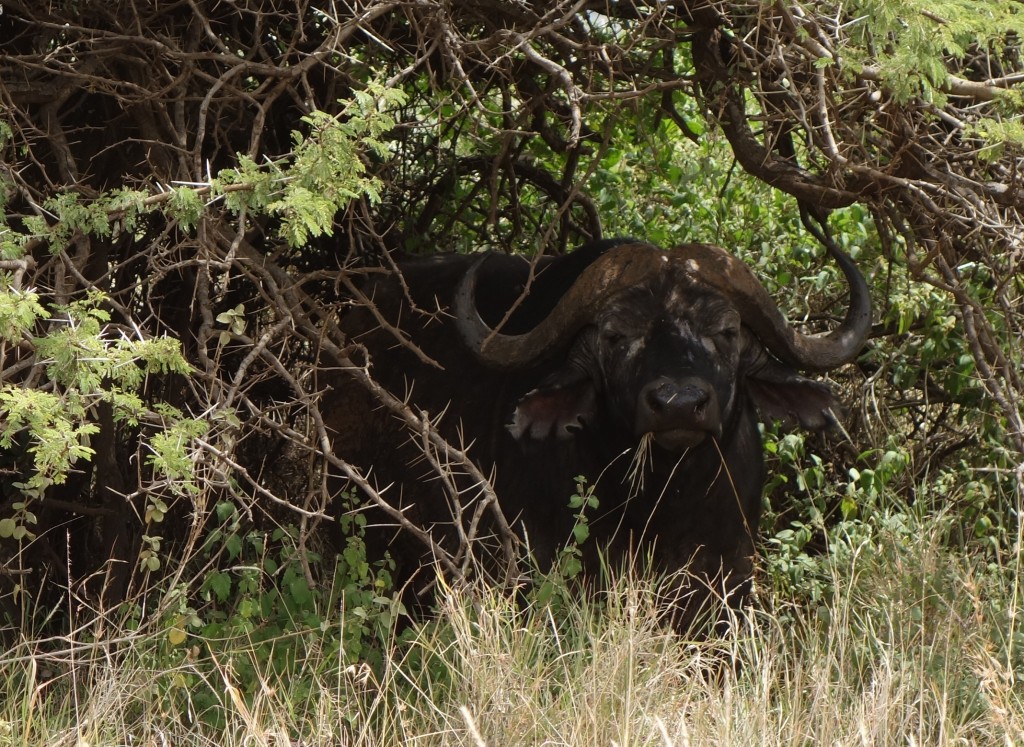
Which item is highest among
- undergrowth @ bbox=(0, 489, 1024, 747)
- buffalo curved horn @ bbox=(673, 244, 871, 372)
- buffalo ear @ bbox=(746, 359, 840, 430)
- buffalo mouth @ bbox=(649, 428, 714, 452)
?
buffalo curved horn @ bbox=(673, 244, 871, 372)

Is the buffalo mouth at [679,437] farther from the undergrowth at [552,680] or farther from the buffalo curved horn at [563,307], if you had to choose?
the buffalo curved horn at [563,307]

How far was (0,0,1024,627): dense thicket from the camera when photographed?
3.65 metres

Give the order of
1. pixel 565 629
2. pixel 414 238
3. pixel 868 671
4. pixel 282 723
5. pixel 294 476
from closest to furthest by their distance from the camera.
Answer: pixel 282 723 < pixel 868 671 < pixel 565 629 < pixel 294 476 < pixel 414 238

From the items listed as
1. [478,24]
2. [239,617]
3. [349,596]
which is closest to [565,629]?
[349,596]

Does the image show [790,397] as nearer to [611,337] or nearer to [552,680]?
[611,337]

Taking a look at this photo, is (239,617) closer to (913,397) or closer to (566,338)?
(566,338)

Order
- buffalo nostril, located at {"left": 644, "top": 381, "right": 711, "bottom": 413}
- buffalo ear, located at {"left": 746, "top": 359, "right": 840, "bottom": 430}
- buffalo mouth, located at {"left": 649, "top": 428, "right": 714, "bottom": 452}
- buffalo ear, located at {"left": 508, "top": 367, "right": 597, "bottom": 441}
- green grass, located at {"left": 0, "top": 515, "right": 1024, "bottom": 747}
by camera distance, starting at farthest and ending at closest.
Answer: buffalo ear, located at {"left": 746, "top": 359, "right": 840, "bottom": 430} < buffalo ear, located at {"left": 508, "top": 367, "right": 597, "bottom": 441} < buffalo mouth, located at {"left": 649, "top": 428, "right": 714, "bottom": 452} < buffalo nostril, located at {"left": 644, "top": 381, "right": 711, "bottom": 413} < green grass, located at {"left": 0, "top": 515, "right": 1024, "bottom": 747}

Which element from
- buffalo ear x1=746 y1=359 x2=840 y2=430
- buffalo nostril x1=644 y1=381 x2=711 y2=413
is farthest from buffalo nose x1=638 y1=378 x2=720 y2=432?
buffalo ear x1=746 y1=359 x2=840 y2=430

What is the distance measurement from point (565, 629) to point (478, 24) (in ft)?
7.75

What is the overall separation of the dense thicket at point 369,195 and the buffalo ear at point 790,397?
53cm

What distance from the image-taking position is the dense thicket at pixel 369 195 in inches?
144

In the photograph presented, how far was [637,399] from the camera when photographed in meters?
4.80

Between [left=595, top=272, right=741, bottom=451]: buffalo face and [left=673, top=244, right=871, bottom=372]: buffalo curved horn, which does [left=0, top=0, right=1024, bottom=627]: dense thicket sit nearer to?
[left=673, top=244, right=871, bottom=372]: buffalo curved horn

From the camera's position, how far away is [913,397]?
6.77 meters
